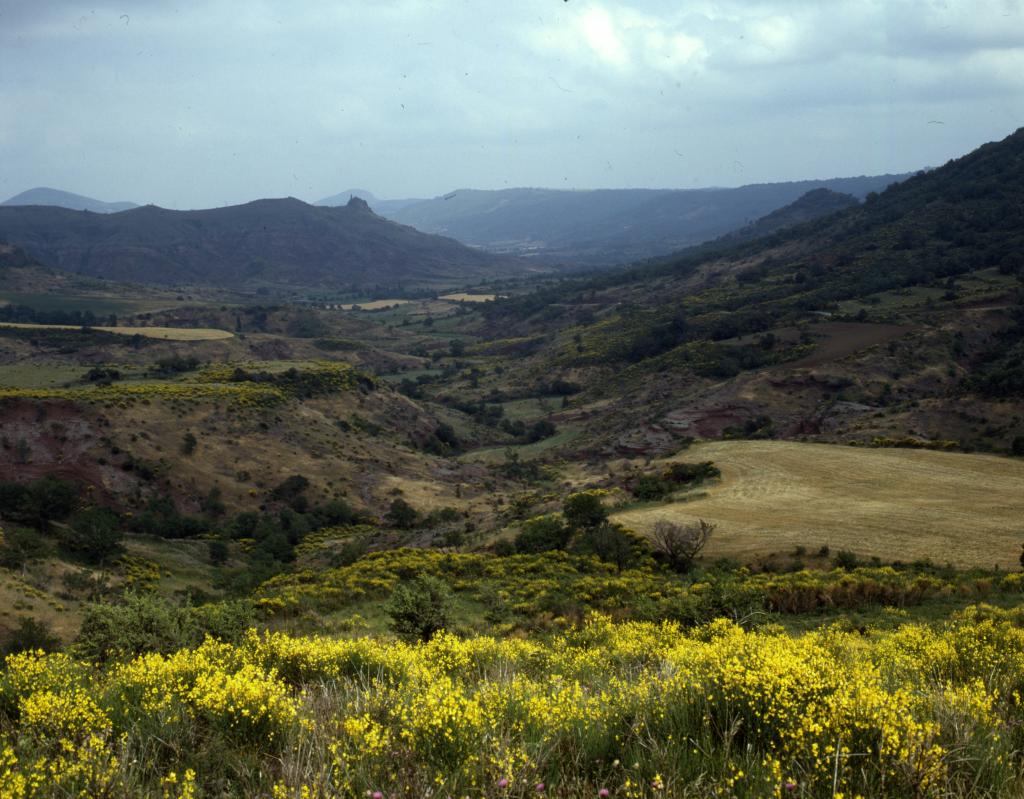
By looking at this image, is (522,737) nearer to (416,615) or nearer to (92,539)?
(416,615)

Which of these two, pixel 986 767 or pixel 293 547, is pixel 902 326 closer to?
pixel 293 547

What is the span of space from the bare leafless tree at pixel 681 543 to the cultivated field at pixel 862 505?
0.89 m

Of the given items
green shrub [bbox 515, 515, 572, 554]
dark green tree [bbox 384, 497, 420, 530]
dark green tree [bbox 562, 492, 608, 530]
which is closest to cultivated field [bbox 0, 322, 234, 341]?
dark green tree [bbox 384, 497, 420, 530]

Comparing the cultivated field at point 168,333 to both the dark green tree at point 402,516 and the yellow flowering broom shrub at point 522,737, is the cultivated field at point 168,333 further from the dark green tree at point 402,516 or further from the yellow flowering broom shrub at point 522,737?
the yellow flowering broom shrub at point 522,737

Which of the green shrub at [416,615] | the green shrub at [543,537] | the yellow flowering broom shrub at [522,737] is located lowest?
the green shrub at [543,537]

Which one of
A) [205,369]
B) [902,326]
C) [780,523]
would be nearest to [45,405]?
[205,369]

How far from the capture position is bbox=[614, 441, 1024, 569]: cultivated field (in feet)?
84.2

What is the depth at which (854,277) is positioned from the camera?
10138 centimetres

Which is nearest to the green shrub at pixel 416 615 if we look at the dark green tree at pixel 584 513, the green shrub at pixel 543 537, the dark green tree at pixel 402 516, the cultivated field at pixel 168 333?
the green shrub at pixel 543 537

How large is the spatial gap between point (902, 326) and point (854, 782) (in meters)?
84.4

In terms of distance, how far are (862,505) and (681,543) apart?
10954 mm

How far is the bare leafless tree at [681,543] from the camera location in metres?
26.2

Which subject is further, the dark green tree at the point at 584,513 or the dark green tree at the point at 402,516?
the dark green tree at the point at 402,516

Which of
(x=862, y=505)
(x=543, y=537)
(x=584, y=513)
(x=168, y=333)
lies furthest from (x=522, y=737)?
(x=168, y=333)
